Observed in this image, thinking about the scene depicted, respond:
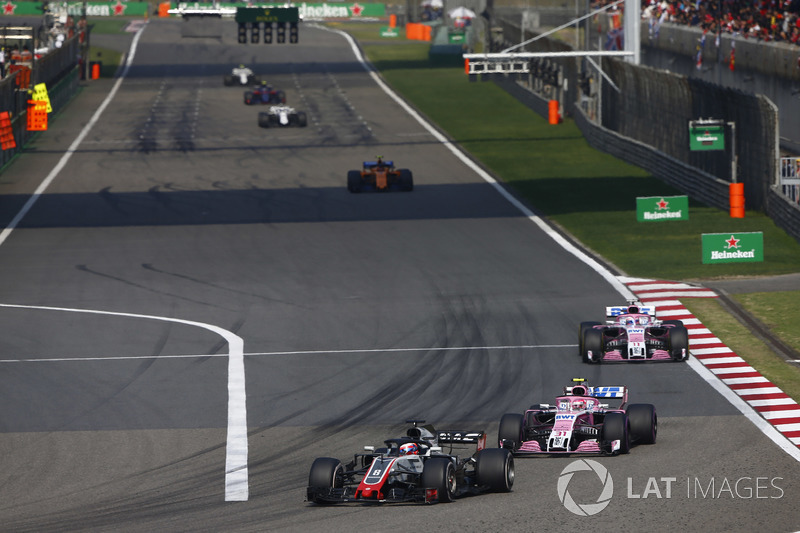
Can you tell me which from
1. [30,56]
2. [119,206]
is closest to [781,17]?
[119,206]

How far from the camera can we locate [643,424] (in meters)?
19.6

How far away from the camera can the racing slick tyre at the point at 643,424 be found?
19.6 metres

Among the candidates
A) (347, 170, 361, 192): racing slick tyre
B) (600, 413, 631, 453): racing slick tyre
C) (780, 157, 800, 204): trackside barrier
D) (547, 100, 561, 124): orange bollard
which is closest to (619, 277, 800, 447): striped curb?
(600, 413, 631, 453): racing slick tyre

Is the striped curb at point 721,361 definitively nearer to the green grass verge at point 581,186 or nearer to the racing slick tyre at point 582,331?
the green grass verge at point 581,186

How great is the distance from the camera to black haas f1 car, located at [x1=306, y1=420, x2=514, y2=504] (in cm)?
1709

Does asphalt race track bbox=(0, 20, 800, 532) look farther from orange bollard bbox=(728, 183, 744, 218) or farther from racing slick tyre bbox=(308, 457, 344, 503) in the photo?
orange bollard bbox=(728, 183, 744, 218)

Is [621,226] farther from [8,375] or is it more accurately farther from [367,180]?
[8,375]

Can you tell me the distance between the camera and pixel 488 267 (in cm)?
3572

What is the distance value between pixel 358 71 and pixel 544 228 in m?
56.4

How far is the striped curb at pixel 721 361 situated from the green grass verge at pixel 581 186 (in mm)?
1901

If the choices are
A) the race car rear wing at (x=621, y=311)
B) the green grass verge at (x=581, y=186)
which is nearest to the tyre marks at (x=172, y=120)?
the green grass verge at (x=581, y=186)

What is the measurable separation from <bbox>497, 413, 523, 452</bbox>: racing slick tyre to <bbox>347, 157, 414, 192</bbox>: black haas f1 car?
30.0 meters

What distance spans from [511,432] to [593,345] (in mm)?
6074

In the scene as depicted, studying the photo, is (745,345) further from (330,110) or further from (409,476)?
(330,110)
